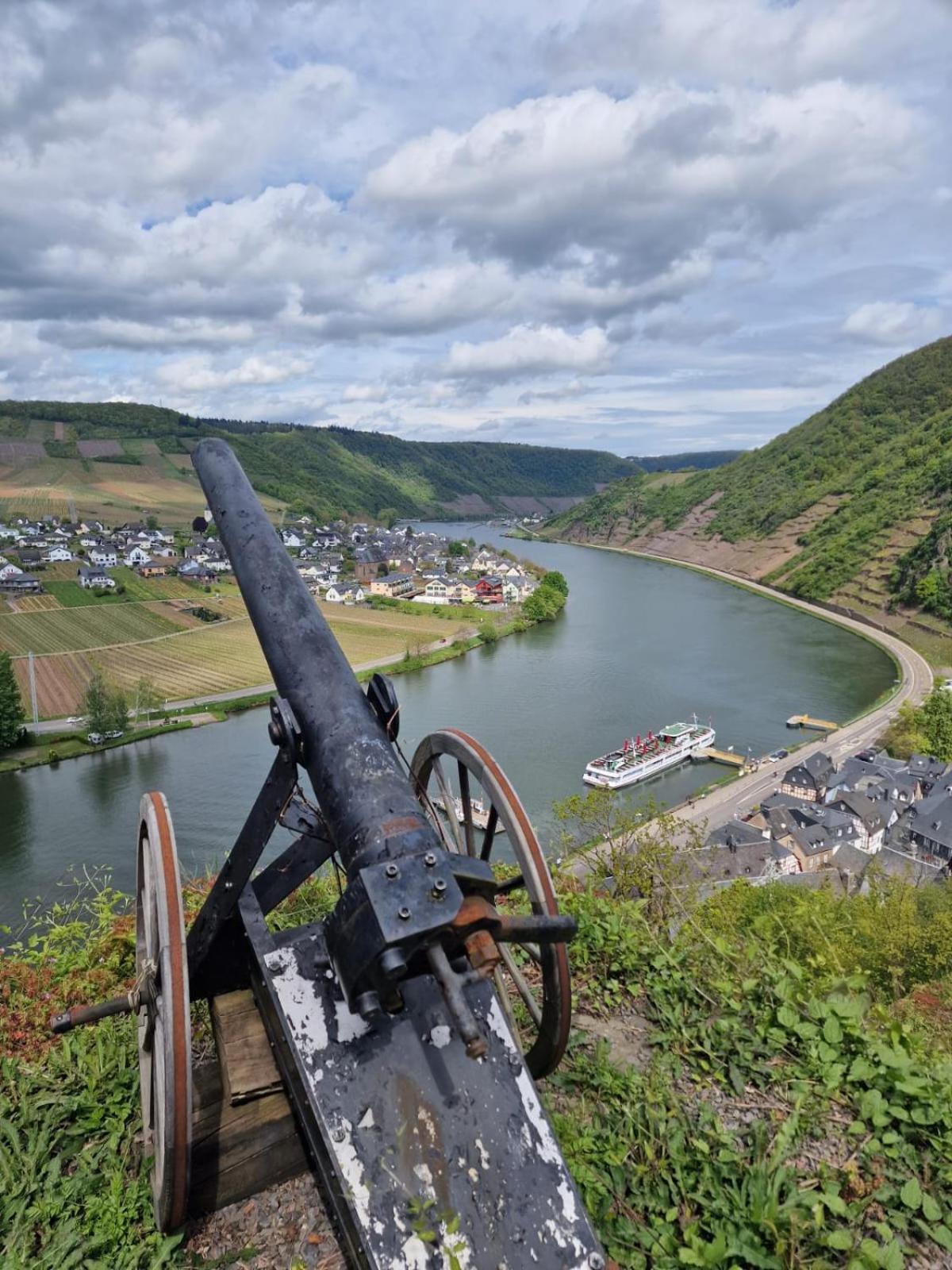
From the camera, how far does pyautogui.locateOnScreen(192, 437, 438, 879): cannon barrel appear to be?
248 cm

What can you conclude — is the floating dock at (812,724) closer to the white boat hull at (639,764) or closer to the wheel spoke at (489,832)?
the white boat hull at (639,764)

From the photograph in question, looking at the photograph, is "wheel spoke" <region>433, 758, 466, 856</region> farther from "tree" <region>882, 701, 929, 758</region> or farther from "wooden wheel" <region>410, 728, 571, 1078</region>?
"tree" <region>882, 701, 929, 758</region>

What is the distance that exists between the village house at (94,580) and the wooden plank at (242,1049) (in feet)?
174

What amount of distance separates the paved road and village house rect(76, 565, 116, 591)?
135 feet

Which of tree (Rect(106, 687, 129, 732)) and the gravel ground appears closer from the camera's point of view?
the gravel ground

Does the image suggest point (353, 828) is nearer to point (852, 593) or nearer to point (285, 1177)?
point (285, 1177)

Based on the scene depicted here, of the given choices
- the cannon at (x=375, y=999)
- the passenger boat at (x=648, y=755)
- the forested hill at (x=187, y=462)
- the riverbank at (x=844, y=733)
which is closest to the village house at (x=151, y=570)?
the forested hill at (x=187, y=462)

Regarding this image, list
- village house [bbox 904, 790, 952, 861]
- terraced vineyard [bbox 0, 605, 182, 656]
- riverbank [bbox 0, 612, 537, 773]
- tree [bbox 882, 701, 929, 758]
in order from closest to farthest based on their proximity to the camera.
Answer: village house [bbox 904, 790, 952, 861] < riverbank [bbox 0, 612, 537, 773] < tree [bbox 882, 701, 929, 758] < terraced vineyard [bbox 0, 605, 182, 656]

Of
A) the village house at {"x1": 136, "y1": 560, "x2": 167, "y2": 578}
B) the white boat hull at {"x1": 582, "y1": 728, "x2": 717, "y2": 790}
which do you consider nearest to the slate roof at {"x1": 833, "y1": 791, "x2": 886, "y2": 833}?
the white boat hull at {"x1": 582, "y1": 728, "x2": 717, "y2": 790}

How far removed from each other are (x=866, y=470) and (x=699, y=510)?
21922 millimetres

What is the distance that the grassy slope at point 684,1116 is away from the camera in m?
2.43

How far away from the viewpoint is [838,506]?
81438 mm

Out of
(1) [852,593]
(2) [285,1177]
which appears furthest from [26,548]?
(2) [285,1177]

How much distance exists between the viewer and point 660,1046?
3.38 meters
